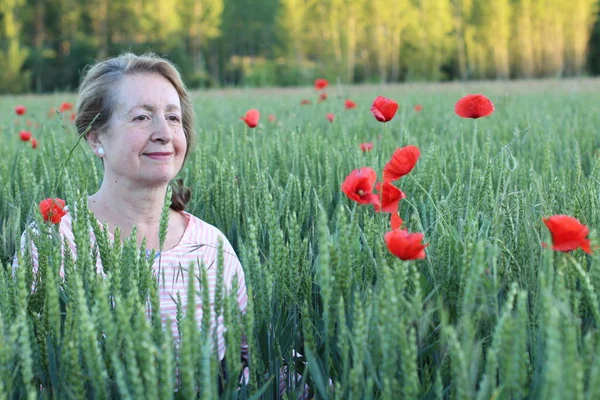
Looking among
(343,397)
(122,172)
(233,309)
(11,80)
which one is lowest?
(343,397)

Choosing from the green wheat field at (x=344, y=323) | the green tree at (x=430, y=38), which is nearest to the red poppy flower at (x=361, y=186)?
the green wheat field at (x=344, y=323)

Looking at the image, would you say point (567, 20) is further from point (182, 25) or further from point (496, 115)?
point (496, 115)

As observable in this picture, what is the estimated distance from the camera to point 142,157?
163 cm

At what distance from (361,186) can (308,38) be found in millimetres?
29472

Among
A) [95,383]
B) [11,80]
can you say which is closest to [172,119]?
[95,383]

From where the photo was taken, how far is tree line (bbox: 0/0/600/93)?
23.8 m

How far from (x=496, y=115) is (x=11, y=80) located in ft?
64.2

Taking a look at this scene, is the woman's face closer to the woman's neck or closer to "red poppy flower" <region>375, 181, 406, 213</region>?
the woman's neck

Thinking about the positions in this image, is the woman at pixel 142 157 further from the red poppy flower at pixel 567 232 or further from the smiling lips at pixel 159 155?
the red poppy flower at pixel 567 232

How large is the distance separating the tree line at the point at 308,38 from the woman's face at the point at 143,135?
19.1 metres

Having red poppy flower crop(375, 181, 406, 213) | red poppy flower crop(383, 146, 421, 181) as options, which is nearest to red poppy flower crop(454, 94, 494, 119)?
red poppy flower crop(383, 146, 421, 181)

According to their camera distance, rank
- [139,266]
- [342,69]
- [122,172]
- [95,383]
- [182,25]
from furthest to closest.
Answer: [182,25] → [342,69] → [122,172] → [139,266] → [95,383]

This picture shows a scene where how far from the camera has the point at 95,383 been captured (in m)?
0.75

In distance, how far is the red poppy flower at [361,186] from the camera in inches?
39.1
